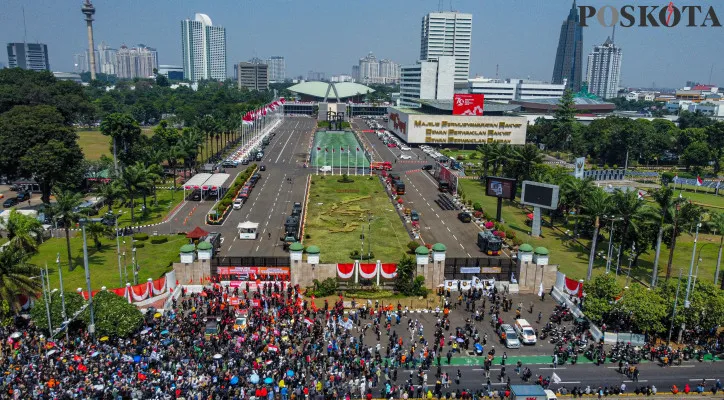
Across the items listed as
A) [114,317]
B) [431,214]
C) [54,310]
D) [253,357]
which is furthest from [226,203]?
[253,357]

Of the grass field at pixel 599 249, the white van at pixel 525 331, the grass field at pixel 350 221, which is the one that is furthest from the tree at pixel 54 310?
the grass field at pixel 599 249

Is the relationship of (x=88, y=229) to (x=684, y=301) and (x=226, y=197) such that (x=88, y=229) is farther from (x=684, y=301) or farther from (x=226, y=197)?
(x=684, y=301)

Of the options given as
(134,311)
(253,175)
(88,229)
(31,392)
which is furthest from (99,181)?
(31,392)

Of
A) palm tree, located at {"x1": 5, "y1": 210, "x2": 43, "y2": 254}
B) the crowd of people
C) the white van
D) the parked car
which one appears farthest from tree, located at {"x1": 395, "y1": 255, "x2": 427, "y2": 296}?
the parked car

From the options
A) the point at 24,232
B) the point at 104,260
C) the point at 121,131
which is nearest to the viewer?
the point at 24,232

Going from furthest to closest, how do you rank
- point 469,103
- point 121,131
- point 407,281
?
1. point 469,103
2. point 121,131
3. point 407,281

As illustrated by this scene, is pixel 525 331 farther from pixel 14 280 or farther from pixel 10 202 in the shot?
pixel 10 202
